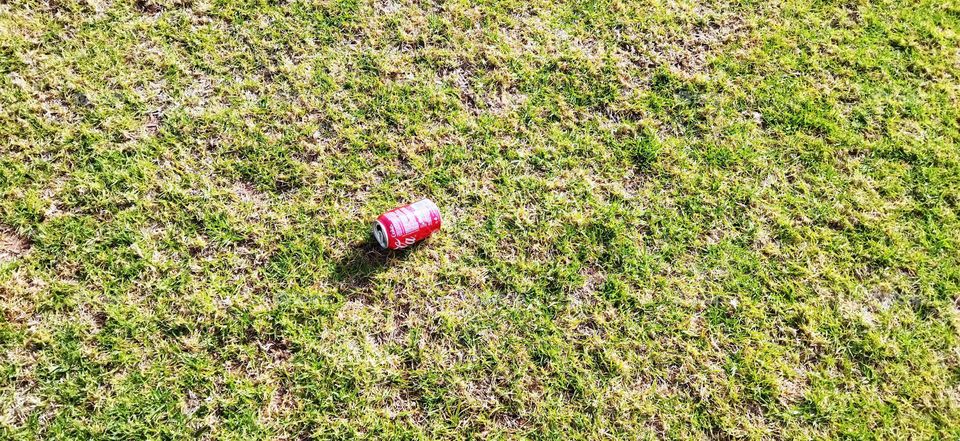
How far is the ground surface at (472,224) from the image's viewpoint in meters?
3.26

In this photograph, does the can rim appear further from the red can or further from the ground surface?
the ground surface

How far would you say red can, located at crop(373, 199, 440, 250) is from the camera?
3465 millimetres

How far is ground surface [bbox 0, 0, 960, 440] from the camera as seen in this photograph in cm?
326

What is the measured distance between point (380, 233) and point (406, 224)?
7.0 inches

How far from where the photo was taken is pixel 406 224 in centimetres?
348

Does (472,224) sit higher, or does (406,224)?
(406,224)

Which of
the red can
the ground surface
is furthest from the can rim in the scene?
the ground surface

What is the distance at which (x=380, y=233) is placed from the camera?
3.54 m

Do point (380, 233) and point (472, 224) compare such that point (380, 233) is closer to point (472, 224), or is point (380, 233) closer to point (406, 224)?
point (406, 224)

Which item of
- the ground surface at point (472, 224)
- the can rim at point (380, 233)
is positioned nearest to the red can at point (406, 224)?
the can rim at point (380, 233)

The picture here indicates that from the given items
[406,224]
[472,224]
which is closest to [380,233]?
[406,224]

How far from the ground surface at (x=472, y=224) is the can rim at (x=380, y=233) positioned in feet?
0.38

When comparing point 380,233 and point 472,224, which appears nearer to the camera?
point 380,233

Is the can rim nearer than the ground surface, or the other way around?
the ground surface
